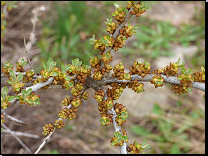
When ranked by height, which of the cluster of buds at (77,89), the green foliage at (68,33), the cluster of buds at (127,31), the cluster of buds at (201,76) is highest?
the green foliage at (68,33)

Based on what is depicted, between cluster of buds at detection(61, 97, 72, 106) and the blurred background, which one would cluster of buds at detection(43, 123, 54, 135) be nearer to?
cluster of buds at detection(61, 97, 72, 106)

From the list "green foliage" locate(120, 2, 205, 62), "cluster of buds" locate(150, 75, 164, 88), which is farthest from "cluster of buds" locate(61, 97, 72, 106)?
"green foliage" locate(120, 2, 205, 62)

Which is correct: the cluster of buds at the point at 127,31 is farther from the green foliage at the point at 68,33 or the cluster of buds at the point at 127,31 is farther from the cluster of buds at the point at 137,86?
Result: the green foliage at the point at 68,33

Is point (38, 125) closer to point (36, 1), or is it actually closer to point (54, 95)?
point (54, 95)

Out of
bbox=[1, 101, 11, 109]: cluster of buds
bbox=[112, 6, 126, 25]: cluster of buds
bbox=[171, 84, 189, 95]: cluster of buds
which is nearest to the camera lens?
bbox=[1, 101, 11, 109]: cluster of buds

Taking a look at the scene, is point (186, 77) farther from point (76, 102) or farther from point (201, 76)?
point (76, 102)

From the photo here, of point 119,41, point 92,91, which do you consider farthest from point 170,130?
point 119,41

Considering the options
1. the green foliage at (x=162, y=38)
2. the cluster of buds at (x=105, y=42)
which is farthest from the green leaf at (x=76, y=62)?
the green foliage at (x=162, y=38)

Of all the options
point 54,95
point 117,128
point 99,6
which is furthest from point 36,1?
point 117,128

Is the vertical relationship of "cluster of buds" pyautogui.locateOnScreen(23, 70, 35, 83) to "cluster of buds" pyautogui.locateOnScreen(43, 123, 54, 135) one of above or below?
above
